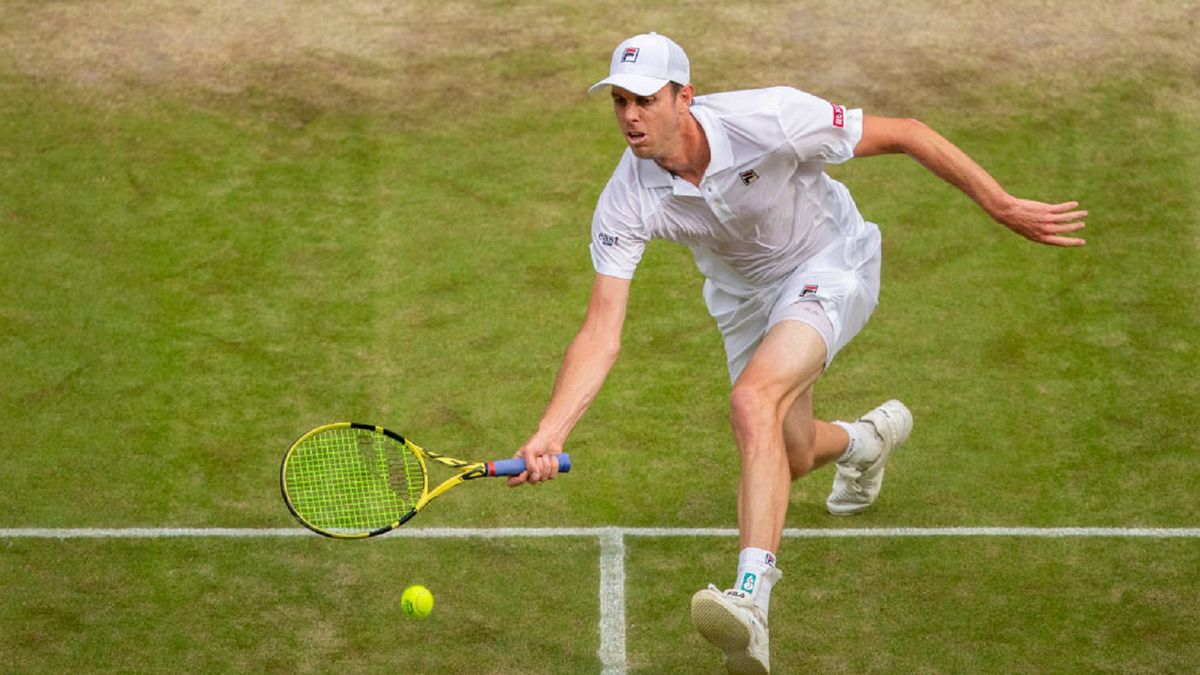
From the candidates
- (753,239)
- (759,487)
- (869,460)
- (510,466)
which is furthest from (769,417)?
(869,460)

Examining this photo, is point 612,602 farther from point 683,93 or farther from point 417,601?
point 683,93

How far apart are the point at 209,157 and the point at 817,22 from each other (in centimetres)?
Answer: 435

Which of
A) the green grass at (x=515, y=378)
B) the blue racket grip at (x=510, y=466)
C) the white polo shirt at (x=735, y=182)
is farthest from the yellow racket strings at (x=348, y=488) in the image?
the white polo shirt at (x=735, y=182)

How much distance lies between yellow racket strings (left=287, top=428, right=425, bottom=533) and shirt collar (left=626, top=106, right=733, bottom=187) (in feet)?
4.62

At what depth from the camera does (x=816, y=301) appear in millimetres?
7289

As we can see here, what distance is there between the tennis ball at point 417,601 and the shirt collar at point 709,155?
176 cm

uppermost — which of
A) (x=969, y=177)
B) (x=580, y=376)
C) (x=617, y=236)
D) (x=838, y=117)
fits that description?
(x=838, y=117)

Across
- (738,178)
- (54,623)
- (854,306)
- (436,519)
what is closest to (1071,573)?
(854,306)

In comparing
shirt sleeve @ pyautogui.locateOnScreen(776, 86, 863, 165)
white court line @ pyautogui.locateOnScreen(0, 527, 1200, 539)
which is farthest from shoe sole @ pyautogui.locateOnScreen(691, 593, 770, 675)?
shirt sleeve @ pyautogui.locateOnScreen(776, 86, 863, 165)

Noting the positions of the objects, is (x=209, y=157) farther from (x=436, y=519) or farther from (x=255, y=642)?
(x=255, y=642)

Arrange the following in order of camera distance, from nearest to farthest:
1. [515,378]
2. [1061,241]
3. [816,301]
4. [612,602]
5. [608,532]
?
1. [1061,241]
2. [816,301]
3. [612,602]
4. [608,532]
5. [515,378]

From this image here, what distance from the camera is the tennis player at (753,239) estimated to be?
664 cm

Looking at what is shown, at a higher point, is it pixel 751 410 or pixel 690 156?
pixel 690 156

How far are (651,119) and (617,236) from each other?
0.49m
